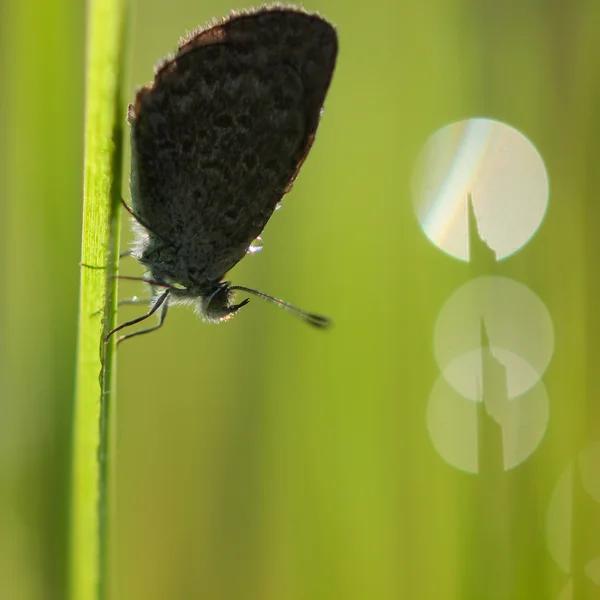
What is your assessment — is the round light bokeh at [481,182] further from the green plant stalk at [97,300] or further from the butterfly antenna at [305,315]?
the green plant stalk at [97,300]

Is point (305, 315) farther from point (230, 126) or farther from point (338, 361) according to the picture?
point (230, 126)

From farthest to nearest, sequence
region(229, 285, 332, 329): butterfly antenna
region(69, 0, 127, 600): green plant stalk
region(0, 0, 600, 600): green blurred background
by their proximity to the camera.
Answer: region(229, 285, 332, 329): butterfly antenna < region(0, 0, 600, 600): green blurred background < region(69, 0, 127, 600): green plant stalk

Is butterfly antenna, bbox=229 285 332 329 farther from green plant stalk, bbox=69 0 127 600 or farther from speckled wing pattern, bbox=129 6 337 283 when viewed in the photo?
green plant stalk, bbox=69 0 127 600

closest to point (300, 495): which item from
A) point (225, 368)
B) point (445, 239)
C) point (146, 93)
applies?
point (225, 368)

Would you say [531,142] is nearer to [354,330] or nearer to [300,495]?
[354,330]

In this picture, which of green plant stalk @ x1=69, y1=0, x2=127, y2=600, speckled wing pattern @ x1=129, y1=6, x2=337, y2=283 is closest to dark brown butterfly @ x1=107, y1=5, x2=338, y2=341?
speckled wing pattern @ x1=129, y1=6, x2=337, y2=283

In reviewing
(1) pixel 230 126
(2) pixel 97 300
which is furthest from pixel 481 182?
(2) pixel 97 300

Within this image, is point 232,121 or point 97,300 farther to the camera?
point 232,121
